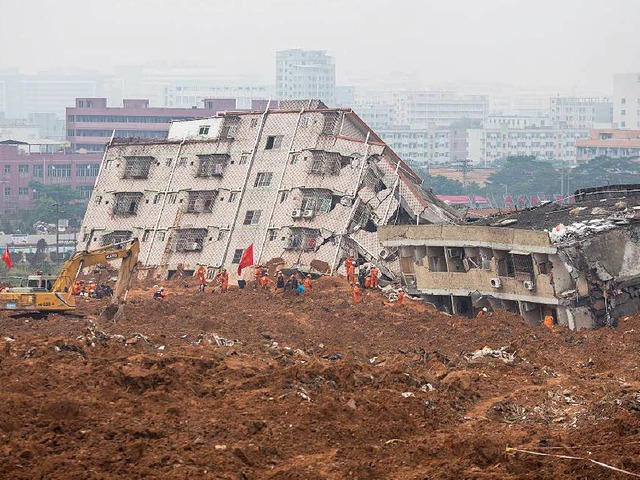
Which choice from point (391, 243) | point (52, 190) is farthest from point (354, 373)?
point (52, 190)

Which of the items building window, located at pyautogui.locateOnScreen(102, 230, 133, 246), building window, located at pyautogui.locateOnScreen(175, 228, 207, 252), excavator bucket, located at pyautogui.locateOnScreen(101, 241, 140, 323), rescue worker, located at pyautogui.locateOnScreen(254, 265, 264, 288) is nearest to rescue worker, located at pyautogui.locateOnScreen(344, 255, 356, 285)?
rescue worker, located at pyautogui.locateOnScreen(254, 265, 264, 288)

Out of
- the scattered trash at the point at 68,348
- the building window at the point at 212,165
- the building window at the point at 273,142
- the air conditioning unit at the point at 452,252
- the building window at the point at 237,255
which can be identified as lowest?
the building window at the point at 237,255

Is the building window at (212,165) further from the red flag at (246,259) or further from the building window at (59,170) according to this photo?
the building window at (59,170)

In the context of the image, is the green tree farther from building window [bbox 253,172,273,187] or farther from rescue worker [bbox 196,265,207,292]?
rescue worker [bbox 196,265,207,292]

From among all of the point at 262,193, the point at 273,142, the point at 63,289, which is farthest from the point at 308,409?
the point at 273,142

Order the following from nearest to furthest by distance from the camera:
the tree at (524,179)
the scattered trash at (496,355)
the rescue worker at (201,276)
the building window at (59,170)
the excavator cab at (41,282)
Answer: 1. the scattered trash at (496,355)
2. the excavator cab at (41,282)
3. the rescue worker at (201,276)
4. the tree at (524,179)
5. the building window at (59,170)

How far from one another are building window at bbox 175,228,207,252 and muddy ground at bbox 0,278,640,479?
24.1 m

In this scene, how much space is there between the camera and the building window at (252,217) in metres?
56.7

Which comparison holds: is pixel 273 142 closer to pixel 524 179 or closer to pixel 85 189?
pixel 85 189

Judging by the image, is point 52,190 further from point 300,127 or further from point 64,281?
point 64,281

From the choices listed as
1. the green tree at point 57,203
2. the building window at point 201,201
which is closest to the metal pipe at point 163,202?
the building window at point 201,201

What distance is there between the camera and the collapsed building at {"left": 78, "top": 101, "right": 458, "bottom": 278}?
5306 cm

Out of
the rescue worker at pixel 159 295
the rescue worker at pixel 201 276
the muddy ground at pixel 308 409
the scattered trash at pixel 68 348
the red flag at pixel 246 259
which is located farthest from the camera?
the rescue worker at pixel 201 276

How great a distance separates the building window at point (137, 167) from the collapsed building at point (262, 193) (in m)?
0.05
